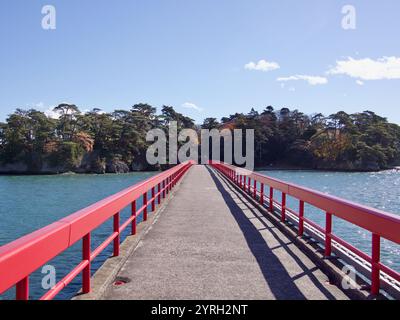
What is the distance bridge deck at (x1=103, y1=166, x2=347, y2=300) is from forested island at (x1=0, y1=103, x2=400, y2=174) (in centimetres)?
7354

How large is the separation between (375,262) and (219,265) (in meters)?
2.09

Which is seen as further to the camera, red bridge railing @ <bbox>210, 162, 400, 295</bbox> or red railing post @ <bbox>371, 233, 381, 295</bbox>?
red railing post @ <bbox>371, 233, 381, 295</bbox>

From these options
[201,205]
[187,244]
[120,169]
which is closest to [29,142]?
[120,169]

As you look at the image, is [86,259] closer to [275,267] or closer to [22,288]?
[22,288]

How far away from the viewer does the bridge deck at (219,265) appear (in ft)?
14.3

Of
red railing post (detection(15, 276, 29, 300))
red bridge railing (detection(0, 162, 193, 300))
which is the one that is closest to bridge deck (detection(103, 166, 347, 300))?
red bridge railing (detection(0, 162, 193, 300))

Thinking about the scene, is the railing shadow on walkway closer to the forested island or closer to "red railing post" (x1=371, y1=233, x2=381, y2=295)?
"red railing post" (x1=371, y1=233, x2=381, y2=295)

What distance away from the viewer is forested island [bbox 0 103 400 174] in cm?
7881

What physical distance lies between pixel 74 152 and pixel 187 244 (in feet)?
246

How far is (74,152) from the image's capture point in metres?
77.7

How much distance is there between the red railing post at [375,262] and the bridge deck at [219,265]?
1.08ft

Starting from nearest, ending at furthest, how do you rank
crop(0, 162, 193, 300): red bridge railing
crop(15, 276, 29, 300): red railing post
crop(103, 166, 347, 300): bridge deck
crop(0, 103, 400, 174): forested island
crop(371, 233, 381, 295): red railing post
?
crop(0, 162, 193, 300): red bridge railing, crop(15, 276, 29, 300): red railing post, crop(371, 233, 381, 295): red railing post, crop(103, 166, 347, 300): bridge deck, crop(0, 103, 400, 174): forested island

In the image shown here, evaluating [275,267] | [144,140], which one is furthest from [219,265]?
[144,140]
